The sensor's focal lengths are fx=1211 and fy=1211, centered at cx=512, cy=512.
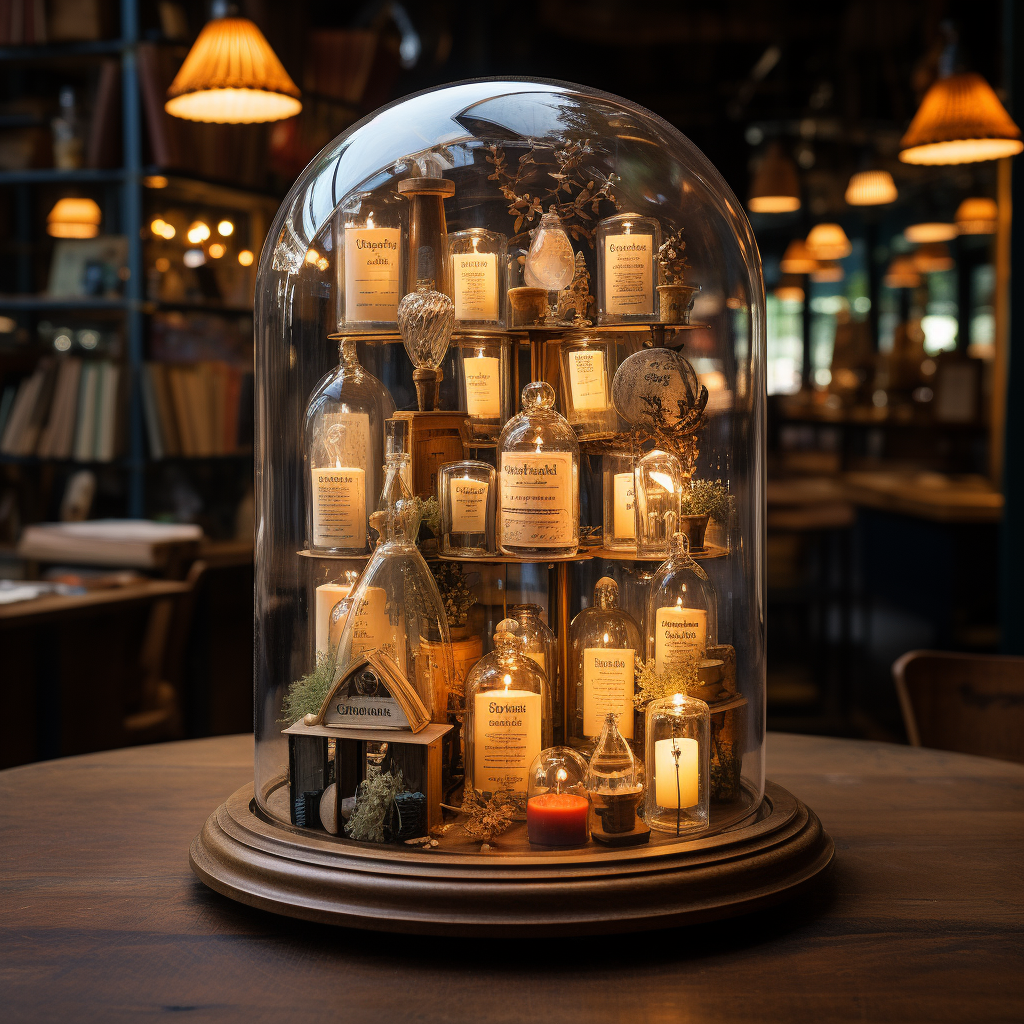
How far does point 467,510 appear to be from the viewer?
136cm

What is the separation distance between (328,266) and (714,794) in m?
0.76

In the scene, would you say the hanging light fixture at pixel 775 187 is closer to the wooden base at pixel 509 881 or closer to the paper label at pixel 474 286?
the paper label at pixel 474 286

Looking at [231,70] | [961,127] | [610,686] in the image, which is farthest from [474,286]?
[961,127]

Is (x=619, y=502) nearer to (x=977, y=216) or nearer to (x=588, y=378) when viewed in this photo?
(x=588, y=378)

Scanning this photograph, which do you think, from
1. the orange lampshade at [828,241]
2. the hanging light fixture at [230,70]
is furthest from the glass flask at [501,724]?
the orange lampshade at [828,241]

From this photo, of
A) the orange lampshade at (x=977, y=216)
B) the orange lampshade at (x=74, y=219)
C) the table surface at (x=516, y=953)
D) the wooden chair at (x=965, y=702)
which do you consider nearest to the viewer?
the table surface at (x=516, y=953)

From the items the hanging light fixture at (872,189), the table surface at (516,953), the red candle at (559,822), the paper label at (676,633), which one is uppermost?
the hanging light fixture at (872,189)

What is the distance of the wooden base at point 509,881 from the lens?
3.54 ft

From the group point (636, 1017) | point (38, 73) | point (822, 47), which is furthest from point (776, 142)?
point (636, 1017)

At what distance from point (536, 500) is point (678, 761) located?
315 mm

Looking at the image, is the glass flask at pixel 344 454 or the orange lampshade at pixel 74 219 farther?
the orange lampshade at pixel 74 219

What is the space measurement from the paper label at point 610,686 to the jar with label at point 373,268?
45 cm

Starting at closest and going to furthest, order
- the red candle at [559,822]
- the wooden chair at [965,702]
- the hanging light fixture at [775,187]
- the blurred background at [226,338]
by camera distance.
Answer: the red candle at [559,822]
the wooden chair at [965,702]
the blurred background at [226,338]
the hanging light fixture at [775,187]

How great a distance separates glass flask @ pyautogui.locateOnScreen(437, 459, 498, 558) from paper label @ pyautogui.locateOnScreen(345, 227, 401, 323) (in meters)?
0.20
